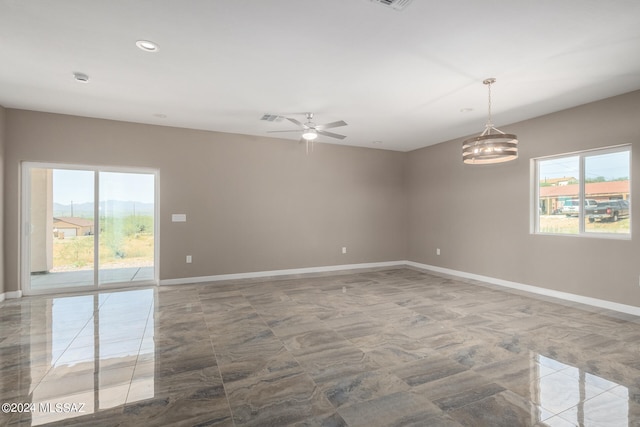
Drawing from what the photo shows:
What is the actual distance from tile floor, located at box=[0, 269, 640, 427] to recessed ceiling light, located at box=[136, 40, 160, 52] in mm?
2921

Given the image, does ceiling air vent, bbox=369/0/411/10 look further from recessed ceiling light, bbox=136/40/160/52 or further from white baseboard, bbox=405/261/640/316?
white baseboard, bbox=405/261/640/316

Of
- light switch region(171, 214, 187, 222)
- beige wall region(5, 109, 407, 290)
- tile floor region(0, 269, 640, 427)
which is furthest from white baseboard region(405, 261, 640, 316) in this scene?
light switch region(171, 214, 187, 222)

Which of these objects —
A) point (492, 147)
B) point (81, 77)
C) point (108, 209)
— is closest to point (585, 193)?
point (492, 147)

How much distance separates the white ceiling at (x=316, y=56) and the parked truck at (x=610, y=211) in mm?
1483

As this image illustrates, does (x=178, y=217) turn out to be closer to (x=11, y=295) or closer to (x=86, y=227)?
Answer: (x=86, y=227)

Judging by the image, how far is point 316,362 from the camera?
2.78 m

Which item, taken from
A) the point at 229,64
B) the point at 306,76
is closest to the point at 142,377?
the point at 229,64

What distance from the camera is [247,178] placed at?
6.36 meters

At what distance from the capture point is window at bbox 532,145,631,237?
14.1ft

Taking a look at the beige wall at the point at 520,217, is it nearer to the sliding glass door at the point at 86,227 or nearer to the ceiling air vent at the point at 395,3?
the ceiling air vent at the point at 395,3

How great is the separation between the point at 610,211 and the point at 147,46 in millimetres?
6140

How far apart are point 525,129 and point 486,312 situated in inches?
128

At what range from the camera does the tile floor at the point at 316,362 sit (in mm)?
2074

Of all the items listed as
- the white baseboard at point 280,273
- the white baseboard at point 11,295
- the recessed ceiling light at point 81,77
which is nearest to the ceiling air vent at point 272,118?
the recessed ceiling light at point 81,77
